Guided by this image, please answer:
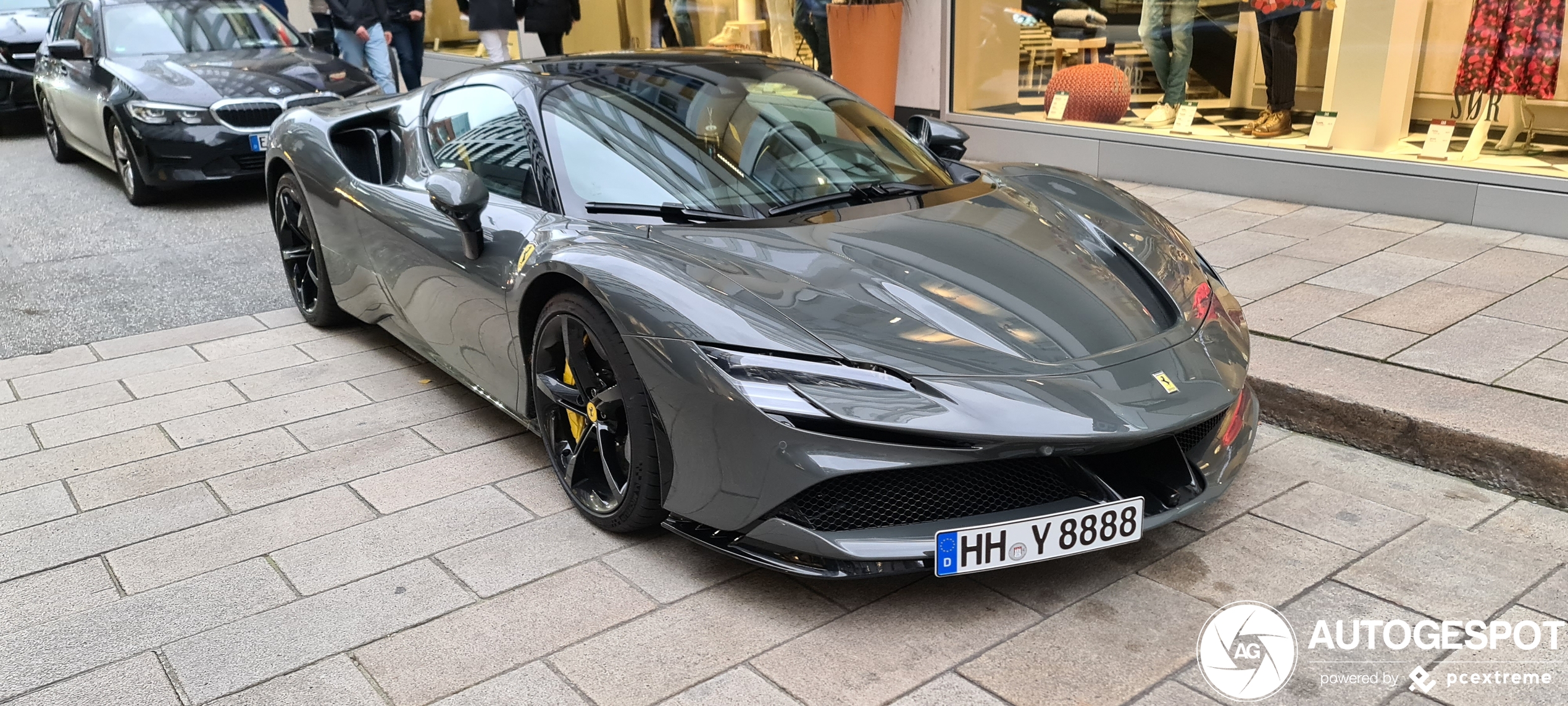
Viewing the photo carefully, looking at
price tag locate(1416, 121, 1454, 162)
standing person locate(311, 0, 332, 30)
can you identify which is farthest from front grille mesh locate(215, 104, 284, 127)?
price tag locate(1416, 121, 1454, 162)

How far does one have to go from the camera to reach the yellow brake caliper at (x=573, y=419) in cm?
325

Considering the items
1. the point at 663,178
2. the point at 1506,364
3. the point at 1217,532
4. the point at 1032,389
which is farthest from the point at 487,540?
the point at 1506,364

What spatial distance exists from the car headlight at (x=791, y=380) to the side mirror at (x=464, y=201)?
1.23 m

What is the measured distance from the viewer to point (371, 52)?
1009 cm

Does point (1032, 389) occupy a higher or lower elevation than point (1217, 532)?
higher

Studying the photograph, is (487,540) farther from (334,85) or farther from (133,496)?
(334,85)

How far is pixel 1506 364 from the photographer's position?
12.9 ft

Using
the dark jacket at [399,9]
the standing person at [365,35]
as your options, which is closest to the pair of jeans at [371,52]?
the standing person at [365,35]

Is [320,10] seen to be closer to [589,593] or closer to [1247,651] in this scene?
[589,593]

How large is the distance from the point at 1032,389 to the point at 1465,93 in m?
5.12

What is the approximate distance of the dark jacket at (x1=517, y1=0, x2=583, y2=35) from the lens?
9.79 m

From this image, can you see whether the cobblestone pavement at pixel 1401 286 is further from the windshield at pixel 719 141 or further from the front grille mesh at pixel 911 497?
the front grille mesh at pixel 911 497

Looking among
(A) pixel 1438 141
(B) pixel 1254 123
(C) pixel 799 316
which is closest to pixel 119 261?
(C) pixel 799 316

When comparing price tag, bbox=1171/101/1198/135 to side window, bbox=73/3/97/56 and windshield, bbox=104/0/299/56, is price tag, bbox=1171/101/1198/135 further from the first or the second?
side window, bbox=73/3/97/56
